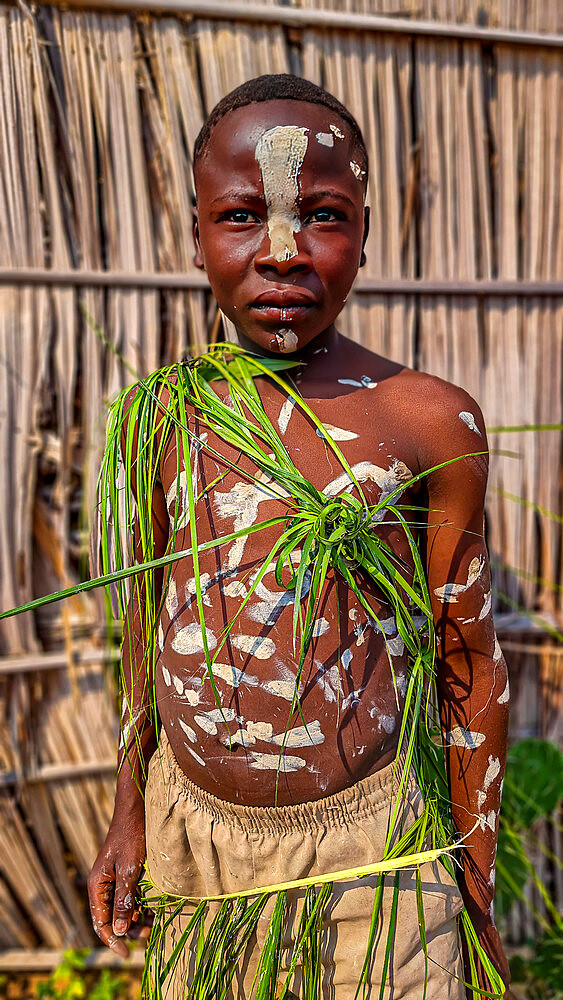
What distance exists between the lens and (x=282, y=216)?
85 cm

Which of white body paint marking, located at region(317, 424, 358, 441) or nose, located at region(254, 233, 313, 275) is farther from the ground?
nose, located at region(254, 233, 313, 275)

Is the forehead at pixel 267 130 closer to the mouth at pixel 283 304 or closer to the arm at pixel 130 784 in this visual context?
the mouth at pixel 283 304

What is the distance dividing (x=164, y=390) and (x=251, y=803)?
0.54 metres

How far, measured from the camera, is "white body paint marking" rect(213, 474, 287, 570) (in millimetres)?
900

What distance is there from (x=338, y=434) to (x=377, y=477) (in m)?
0.07

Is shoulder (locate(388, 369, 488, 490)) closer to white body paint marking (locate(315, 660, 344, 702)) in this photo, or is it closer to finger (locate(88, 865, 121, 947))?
white body paint marking (locate(315, 660, 344, 702))

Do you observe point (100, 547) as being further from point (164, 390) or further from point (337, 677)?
point (337, 677)

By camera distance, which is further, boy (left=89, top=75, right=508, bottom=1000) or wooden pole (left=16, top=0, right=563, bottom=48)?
wooden pole (left=16, top=0, right=563, bottom=48)

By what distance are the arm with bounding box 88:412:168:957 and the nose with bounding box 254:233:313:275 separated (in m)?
0.32

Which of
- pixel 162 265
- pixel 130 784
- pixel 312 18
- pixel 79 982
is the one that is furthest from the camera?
pixel 79 982

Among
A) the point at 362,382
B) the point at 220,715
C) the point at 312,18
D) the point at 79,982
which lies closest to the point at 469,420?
the point at 362,382

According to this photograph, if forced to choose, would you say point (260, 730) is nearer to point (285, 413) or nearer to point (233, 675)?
point (233, 675)

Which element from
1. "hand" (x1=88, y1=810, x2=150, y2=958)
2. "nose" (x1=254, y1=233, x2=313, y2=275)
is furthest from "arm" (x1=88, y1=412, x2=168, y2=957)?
"nose" (x1=254, y1=233, x2=313, y2=275)

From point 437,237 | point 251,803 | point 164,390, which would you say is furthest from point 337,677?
point 437,237
